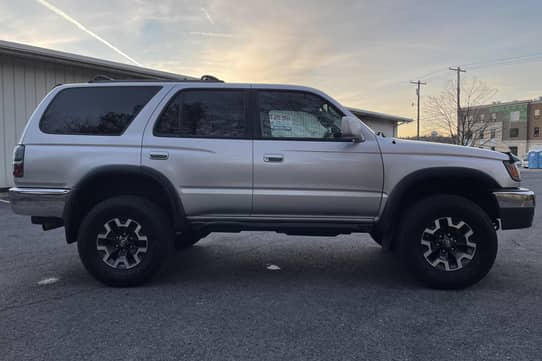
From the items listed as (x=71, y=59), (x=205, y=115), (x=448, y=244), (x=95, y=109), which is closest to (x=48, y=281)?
(x=95, y=109)

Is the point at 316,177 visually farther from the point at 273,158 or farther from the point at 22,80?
the point at 22,80

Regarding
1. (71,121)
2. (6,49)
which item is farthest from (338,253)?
(6,49)

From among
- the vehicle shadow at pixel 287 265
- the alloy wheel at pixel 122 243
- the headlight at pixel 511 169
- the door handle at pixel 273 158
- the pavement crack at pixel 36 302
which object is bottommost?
the vehicle shadow at pixel 287 265

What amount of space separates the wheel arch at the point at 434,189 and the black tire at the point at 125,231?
2198mm

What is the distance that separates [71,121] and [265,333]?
9.46 feet

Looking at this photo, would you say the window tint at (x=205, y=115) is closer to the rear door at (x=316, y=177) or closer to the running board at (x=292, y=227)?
the rear door at (x=316, y=177)

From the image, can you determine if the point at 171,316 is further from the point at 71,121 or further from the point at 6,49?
the point at 6,49

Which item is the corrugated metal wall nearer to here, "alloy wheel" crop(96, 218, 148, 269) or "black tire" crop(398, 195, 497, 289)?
"alloy wheel" crop(96, 218, 148, 269)

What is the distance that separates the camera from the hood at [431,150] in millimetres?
3887

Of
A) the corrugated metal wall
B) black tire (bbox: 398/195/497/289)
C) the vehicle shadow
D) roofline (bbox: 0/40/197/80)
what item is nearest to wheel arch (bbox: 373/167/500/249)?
black tire (bbox: 398/195/497/289)

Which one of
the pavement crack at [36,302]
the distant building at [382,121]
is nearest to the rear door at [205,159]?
the pavement crack at [36,302]

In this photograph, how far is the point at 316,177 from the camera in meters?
3.87

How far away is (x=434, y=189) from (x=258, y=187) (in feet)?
5.99

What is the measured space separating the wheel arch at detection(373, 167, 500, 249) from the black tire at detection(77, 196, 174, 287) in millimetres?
2198
